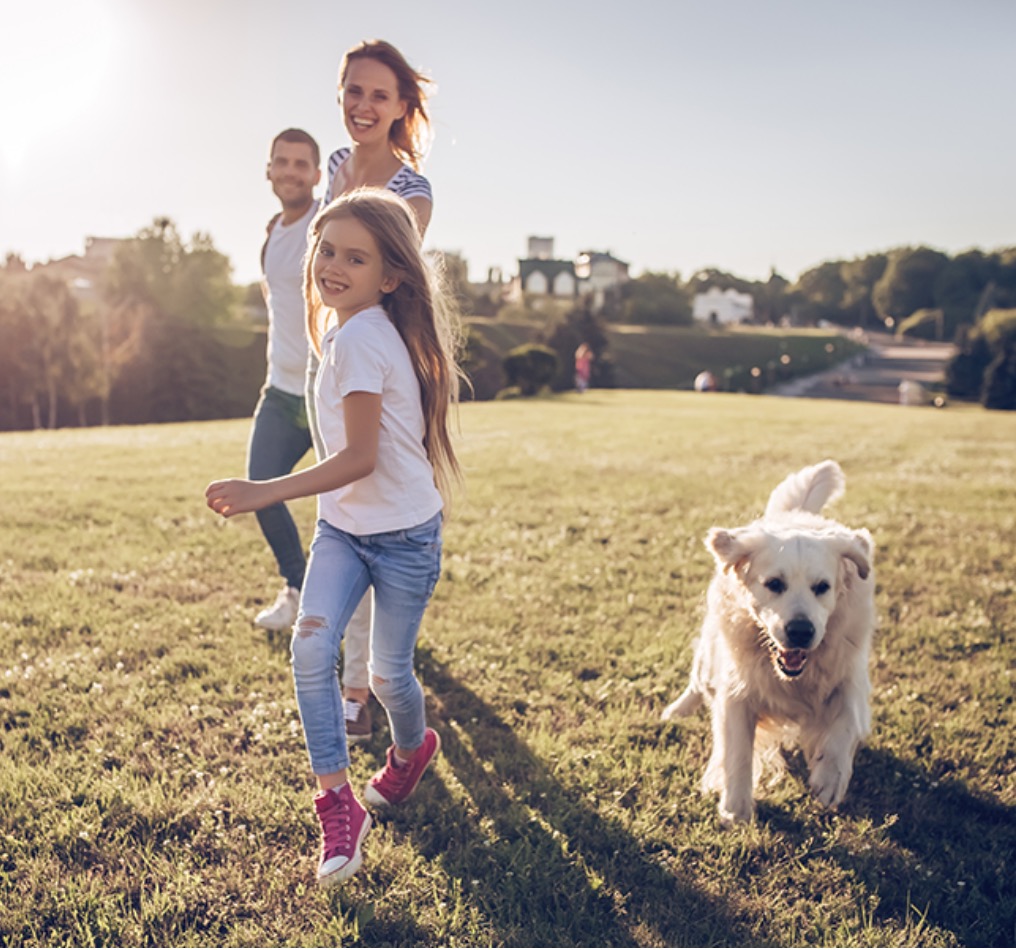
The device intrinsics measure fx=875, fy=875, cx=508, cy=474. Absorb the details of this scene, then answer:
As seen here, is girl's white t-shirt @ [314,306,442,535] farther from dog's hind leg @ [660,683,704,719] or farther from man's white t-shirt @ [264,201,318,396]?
dog's hind leg @ [660,683,704,719]

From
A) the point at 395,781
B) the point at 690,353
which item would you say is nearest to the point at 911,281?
the point at 690,353

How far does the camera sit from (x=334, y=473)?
3.10 meters

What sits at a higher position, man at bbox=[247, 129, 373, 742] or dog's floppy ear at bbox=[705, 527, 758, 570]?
man at bbox=[247, 129, 373, 742]

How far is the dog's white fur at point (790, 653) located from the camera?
143 inches

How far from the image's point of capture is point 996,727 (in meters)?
4.50

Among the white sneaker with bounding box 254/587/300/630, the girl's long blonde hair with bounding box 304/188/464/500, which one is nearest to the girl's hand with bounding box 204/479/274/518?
the girl's long blonde hair with bounding box 304/188/464/500

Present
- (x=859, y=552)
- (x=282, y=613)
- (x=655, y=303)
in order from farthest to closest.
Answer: (x=655, y=303) → (x=282, y=613) → (x=859, y=552)

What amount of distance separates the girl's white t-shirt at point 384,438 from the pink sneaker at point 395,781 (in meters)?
1.07

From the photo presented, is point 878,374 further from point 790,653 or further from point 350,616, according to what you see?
point 350,616

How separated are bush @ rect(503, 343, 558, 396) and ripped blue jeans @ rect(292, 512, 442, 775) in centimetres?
3859

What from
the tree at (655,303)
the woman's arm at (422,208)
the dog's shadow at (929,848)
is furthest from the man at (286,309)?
the tree at (655,303)

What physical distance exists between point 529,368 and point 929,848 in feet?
128

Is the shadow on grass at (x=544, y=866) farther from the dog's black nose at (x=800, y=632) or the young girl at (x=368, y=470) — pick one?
the dog's black nose at (x=800, y=632)

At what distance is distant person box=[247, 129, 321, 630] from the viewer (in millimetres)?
4953
